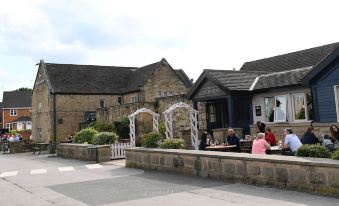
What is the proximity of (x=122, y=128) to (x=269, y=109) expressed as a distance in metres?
14.7

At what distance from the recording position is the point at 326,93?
15742 mm

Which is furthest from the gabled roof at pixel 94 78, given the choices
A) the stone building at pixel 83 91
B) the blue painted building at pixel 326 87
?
the blue painted building at pixel 326 87

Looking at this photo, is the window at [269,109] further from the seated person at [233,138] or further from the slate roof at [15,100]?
the slate roof at [15,100]

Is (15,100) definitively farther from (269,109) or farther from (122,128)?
(269,109)

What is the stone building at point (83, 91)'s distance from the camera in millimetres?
38969

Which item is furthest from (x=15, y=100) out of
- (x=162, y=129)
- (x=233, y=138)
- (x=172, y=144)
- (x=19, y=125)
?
(x=233, y=138)

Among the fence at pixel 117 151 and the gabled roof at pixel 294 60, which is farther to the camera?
the gabled roof at pixel 294 60

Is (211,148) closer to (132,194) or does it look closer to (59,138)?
(132,194)

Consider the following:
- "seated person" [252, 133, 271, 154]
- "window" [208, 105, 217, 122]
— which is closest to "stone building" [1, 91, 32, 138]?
"window" [208, 105, 217, 122]

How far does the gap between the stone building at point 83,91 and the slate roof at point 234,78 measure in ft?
57.3

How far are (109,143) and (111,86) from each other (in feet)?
76.7

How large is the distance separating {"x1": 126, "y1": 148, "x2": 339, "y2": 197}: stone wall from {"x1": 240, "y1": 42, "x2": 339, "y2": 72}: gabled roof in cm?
1901

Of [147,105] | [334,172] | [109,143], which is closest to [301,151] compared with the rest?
[334,172]

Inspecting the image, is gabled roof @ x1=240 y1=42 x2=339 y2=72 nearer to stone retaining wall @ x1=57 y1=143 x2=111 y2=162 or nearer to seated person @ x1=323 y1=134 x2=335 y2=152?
stone retaining wall @ x1=57 y1=143 x2=111 y2=162
